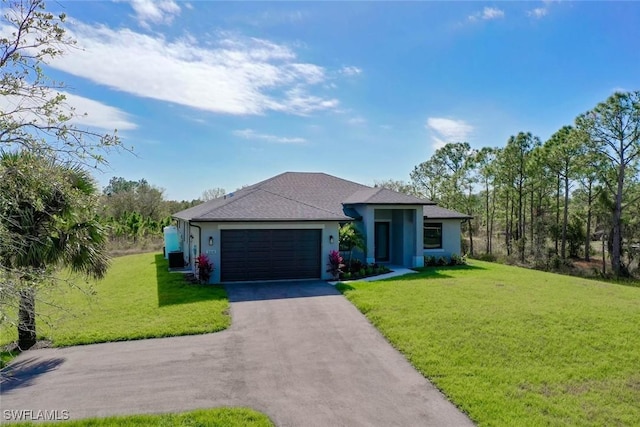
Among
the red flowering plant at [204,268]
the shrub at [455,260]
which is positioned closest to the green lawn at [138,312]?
the red flowering plant at [204,268]

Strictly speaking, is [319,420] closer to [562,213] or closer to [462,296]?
[462,296]

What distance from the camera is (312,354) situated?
8797 mm

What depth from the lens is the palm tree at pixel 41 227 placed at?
174 inches

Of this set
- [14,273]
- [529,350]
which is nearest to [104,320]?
[14,273]

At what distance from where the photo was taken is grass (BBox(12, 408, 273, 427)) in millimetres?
5770

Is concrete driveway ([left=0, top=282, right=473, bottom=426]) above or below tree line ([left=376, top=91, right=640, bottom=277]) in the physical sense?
below

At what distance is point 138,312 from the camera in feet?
38.8

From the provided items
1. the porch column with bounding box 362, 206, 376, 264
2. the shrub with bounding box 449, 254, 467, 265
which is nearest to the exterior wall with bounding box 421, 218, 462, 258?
the shrub with bounding box 449, 254, 467, 265

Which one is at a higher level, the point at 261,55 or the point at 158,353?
the point at 261,55

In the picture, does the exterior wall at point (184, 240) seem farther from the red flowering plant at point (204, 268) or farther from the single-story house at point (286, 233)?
the red flowering plant at point (204, 268)

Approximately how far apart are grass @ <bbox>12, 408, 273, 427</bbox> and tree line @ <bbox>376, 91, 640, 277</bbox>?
101ft

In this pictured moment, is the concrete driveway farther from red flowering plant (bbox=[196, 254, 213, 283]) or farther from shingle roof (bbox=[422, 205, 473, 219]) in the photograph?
shingle roof (bbox=[422, 205, 473, 219])

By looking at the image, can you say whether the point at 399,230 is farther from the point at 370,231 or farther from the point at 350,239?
the point at 350,239

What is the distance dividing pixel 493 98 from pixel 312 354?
60.1 feet
